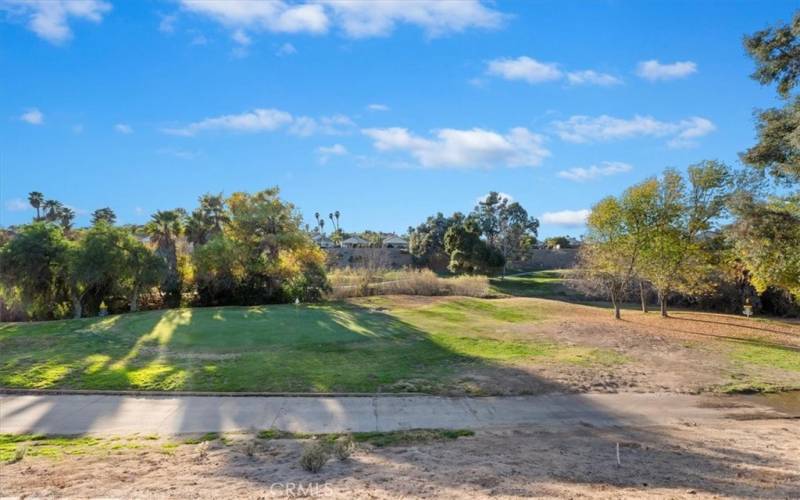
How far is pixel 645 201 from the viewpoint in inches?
917

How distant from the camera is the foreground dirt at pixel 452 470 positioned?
541 cm

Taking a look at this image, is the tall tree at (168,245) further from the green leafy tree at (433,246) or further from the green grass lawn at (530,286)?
the green leafy tree at (433,246)

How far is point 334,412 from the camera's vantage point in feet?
29.4

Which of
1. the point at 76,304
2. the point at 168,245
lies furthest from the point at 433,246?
the point at 76,304

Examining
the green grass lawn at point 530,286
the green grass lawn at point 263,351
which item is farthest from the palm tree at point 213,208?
the green grass lawn at point 530,286

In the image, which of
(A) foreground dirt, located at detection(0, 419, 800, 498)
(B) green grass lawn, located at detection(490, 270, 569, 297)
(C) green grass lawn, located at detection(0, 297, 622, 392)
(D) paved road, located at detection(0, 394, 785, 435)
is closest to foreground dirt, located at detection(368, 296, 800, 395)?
(C) green grass lawn, located at detection(0, 297, 622, 392)

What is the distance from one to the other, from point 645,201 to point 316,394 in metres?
19.3

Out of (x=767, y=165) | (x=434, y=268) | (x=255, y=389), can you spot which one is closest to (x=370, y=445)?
(x=255, y=389)

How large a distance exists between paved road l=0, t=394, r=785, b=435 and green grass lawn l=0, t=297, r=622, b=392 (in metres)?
0.91

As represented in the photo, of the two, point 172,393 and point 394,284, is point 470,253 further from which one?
→ point 172,393

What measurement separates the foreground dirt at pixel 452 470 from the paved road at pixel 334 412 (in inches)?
37.2

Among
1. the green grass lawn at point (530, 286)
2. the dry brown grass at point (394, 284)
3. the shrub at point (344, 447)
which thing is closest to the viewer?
the shrub at point (344, 447)

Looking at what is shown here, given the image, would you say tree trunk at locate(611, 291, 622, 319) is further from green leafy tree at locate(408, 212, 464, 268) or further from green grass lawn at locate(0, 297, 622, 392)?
green leafy tree at locate(408, 212, 464, 268)

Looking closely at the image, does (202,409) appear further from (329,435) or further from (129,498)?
(129,498)
